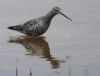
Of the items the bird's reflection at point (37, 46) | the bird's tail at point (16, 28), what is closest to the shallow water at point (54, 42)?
the bird's reflection at point (37, 46)

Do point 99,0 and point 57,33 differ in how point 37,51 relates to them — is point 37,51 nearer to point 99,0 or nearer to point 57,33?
point 57,33

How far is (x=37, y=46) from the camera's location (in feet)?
37.0

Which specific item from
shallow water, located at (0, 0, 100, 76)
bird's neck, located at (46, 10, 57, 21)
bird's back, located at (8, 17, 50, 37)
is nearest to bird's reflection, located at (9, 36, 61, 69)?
shallow water, located at (0, 0, 100, 76)

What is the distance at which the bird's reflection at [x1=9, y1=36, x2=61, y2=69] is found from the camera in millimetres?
10129

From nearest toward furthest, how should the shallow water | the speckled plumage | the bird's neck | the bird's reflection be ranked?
the shallow water < the bird's reflection < the speckled plumage < the bird's neck

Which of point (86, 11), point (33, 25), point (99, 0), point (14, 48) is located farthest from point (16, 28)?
point (99, 0)

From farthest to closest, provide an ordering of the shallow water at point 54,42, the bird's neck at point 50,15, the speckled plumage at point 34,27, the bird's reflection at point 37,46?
1. the bird's neck at point 50,15
2. the speckled plumage at point 34,27
3. the bird's reflection at point 37,46
4. the shallow water at point 54,42

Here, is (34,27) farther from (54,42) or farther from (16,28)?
(54,42)

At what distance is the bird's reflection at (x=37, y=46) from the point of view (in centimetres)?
1013

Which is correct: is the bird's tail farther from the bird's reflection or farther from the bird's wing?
the bird's reflection

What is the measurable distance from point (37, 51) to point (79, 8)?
367 centimetres

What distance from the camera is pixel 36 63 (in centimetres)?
984

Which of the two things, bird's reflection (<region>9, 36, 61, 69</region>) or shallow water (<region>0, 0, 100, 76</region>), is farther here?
bird's reflection (<region>9, 36, 61, 69</region>)

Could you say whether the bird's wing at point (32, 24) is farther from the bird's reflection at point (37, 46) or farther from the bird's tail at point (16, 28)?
the bird's reflection at point (37, 46)
